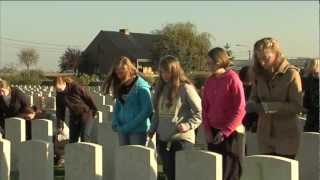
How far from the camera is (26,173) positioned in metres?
5.79

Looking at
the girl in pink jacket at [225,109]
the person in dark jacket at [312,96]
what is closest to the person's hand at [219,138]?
the girl in pink jacket at [225,109]

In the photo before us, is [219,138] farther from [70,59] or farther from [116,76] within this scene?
[70,59]

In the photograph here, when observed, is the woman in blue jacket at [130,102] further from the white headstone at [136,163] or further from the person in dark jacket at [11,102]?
the person in dark jacket at [11,102]

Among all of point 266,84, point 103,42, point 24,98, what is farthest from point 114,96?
point 103,42

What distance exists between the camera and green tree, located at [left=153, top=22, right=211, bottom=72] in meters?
66.6

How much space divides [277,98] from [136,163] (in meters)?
1.27

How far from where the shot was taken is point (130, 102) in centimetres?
639

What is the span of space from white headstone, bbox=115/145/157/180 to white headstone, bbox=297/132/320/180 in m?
1.68

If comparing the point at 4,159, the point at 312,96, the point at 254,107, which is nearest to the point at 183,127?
the point at 254,107

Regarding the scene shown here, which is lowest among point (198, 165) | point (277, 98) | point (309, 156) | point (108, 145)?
point (108, 145)

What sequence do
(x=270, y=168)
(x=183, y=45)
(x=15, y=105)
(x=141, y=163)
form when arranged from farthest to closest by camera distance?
(x=183, y=45) < (x=15, y=105) < (x=141, y=163) < (x=270, y=168)

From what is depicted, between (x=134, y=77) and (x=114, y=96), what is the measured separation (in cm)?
32

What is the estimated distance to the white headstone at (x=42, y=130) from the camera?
7.57 meters

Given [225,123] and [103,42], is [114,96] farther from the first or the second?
[103,42]
